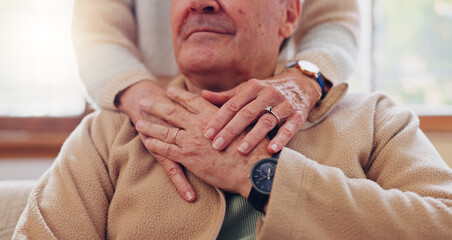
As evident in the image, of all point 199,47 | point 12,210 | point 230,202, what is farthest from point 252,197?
point 12,210

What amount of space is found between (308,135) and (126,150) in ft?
1.63

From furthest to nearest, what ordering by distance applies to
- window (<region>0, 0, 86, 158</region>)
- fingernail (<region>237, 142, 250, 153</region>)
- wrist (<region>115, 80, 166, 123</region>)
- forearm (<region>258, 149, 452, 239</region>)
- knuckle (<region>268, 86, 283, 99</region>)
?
window (<region>0, 0, 86, 158</region>)
wrist (<region>115, 80, 166, 123</region>)
knuckle (<region>268, 86, 283, 99</region>)
fingernail (<region>237, 142, 250, 153</region>)
forearm (<region>258, 149, 452, 239</region>)

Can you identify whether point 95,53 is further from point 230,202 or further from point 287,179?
point 287,179

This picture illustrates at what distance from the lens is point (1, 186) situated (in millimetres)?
1032

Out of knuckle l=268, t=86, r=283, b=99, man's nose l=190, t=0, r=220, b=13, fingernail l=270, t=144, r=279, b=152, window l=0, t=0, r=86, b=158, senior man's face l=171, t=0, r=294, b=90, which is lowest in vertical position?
window l=0, t=0, r=86, b=158

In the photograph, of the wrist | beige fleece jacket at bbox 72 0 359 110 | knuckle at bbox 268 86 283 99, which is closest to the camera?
knuckle at bbox 268 86 283 99

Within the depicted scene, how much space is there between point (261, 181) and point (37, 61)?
2137 mm

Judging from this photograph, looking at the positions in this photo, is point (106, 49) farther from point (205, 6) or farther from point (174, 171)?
point (174, 171)

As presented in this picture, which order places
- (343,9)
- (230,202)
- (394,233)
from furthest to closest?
(343,9) < (230,202) < (394,233)

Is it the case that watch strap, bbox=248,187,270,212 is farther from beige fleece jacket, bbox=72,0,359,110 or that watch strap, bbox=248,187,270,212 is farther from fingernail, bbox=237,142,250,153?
beige fleece jacket, bbox=72,0,359,110

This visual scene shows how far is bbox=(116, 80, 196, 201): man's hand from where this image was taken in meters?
0.89

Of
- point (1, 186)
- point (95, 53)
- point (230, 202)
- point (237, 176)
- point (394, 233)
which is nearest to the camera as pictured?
point (394, 233)

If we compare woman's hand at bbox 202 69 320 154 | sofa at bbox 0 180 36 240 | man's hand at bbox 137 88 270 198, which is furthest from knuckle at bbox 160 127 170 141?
sofa at bbox 0 180 36 240

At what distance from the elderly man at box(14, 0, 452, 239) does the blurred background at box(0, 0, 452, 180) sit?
1.38m
